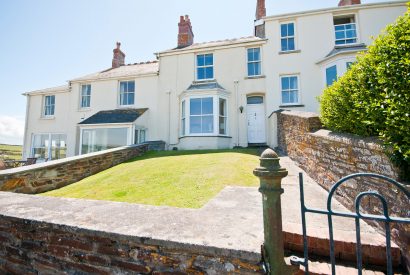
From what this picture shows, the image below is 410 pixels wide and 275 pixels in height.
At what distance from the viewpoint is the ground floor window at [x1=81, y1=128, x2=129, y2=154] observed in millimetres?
14531

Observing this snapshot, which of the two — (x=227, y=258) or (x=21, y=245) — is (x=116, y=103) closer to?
(x=21, y=245)

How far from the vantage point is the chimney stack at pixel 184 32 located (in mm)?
16391

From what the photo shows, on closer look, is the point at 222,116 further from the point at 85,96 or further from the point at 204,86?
the point at 85,96

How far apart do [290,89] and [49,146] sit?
19189 mm

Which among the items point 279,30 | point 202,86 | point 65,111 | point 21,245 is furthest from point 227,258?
point 65,111

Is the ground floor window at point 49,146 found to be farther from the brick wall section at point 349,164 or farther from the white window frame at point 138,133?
the brick wall section at point 349,164

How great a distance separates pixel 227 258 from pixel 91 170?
24.9 ft

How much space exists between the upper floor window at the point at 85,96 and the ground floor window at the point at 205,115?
914 centimetres

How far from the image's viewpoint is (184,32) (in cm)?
1644

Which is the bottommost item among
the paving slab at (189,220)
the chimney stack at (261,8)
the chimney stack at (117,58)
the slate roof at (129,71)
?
the paving slab at (189,220)

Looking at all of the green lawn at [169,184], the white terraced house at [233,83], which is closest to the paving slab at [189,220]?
the green lawn at [169,184]

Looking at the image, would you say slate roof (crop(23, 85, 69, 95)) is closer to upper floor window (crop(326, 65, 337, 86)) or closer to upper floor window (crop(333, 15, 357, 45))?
upper floor window (crop(326, 65, 337, 86))

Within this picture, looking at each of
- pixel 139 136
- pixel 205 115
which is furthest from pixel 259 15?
pixel 139 136

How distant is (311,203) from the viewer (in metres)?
3.69
